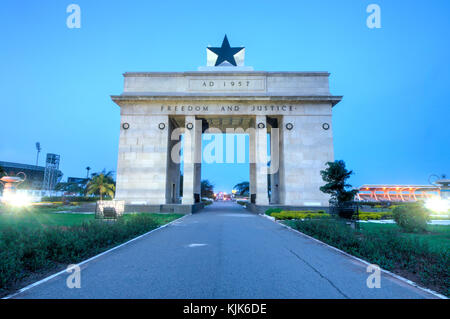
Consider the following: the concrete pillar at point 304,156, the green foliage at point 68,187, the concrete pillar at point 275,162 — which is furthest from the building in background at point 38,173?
the concrete pillar at point 304,156

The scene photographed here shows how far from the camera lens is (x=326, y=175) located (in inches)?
651

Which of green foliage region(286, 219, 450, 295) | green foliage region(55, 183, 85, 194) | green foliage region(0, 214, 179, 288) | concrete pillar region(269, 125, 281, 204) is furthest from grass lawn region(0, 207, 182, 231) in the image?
green foliage region(55, 183, 85, 194)

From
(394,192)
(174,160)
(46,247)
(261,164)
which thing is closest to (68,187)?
(174,160)

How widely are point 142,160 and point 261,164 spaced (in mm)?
14488

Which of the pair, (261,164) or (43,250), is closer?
(43,250)

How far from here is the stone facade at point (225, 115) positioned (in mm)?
28797

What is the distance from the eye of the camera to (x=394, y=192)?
4481 cm

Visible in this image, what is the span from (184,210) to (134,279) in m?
21.7

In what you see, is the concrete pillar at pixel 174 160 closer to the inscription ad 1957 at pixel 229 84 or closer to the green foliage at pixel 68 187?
the inscription ad 1957 at pixel 229 84

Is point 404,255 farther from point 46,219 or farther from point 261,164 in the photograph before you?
point 261,164

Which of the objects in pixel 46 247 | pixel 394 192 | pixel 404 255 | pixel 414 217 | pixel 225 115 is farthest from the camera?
pixel 394 192

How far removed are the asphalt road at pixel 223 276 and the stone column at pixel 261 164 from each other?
20124 millimetres

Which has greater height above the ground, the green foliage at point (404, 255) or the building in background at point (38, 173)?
the building in background at point (38, 173)

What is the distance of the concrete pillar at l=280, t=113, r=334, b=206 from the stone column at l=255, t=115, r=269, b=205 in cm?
229
